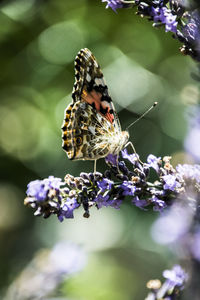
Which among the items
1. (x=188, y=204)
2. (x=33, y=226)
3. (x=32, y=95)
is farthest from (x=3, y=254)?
(x=188, y=204)

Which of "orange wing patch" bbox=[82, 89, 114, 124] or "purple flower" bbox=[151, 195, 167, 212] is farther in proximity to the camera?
"orange wing patch" bbox=[82, 89, 114, 124]

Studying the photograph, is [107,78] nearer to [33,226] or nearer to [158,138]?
[158,138]

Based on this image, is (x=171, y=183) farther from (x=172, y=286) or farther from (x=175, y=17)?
(x=175, y=17)

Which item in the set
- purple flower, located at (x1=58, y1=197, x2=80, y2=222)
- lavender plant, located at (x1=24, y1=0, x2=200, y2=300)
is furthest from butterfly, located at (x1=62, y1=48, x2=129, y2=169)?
purple flower, located at (x1=58, y1=197, x2=80, y2=222)

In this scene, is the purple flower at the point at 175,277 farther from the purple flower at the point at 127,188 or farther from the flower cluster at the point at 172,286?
the purple flower at the point at 127,188

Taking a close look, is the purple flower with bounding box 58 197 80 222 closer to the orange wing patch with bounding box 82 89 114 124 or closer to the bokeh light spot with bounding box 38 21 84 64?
the orange wing patch with bounding box 82 89 114 124

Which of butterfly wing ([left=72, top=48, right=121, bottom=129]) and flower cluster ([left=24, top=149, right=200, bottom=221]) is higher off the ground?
butterfly wing ([left=72, top=48, right=121, bottom=129])
